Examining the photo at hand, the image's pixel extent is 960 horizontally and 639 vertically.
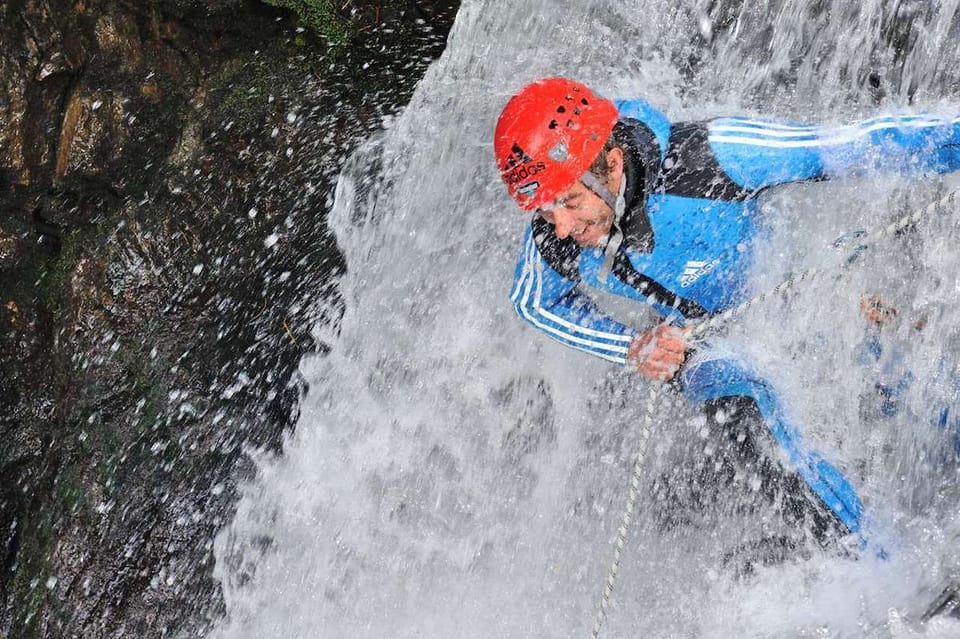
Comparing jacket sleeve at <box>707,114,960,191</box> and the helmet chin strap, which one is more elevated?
jacket sleeve at <box>707,114,960,191</box>

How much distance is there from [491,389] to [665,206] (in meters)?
2.30

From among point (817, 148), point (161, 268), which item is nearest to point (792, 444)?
point (817, 148)

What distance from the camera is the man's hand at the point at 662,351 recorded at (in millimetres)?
3586

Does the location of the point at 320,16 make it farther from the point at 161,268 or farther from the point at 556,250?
the point at 556,250

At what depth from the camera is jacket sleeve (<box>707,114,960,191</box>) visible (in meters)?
3.32

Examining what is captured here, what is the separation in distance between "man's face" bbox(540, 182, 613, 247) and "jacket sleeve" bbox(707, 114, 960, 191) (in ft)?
1.74

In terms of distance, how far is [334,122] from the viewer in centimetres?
551

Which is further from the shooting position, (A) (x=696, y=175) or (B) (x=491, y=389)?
(B) (x=491, y=389)

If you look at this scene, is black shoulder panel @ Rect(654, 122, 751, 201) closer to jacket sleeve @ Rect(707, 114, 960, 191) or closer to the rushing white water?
jacket sleeve @ Rect(707, 114, 960, 191)

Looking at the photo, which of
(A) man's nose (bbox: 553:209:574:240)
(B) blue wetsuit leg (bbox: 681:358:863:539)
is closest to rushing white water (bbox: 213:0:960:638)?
(B) blue wetsuit leg (bbox: 681:358:863:539)

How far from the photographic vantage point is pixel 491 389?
5.50 meters

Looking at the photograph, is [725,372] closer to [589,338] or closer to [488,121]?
[589,338]

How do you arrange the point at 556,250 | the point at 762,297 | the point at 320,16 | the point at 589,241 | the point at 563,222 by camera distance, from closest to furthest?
the point at 762,297
the point at 563,222
the point at 589,241
the point at 556,250
the point at 320,16

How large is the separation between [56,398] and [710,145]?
4.37 meters
